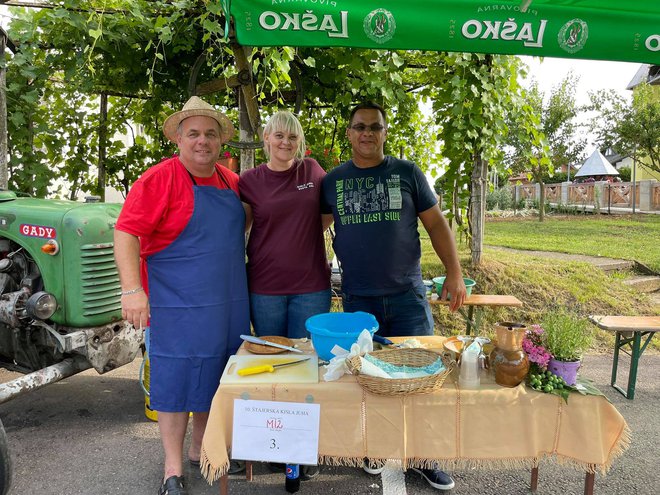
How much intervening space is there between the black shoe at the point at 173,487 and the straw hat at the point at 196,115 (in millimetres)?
1670

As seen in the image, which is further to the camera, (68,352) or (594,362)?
(594,362)

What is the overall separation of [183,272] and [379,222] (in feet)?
3.30

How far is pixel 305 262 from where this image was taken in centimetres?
258

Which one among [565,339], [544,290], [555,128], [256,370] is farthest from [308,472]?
[555,128]

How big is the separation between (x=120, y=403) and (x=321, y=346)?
2.27 metres

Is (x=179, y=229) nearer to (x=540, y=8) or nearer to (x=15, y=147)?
(x=540, y=8)

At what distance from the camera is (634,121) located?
735 inches

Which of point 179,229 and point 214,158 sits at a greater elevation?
point 214,158

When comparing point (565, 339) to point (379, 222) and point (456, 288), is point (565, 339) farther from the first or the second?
point (379, 222)

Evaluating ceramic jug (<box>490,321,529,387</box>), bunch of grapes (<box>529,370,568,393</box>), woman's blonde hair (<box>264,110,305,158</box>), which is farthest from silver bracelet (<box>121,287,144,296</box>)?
bunch of grapes (<box>529,370,568,393</box>)

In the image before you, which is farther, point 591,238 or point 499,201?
point 499,201

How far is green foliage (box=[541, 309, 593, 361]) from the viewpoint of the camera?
1906 millimetres

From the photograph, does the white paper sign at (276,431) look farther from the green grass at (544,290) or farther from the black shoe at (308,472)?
the green grass at (544,290)

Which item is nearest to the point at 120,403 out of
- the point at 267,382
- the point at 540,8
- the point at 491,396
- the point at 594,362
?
the point at 267,382
